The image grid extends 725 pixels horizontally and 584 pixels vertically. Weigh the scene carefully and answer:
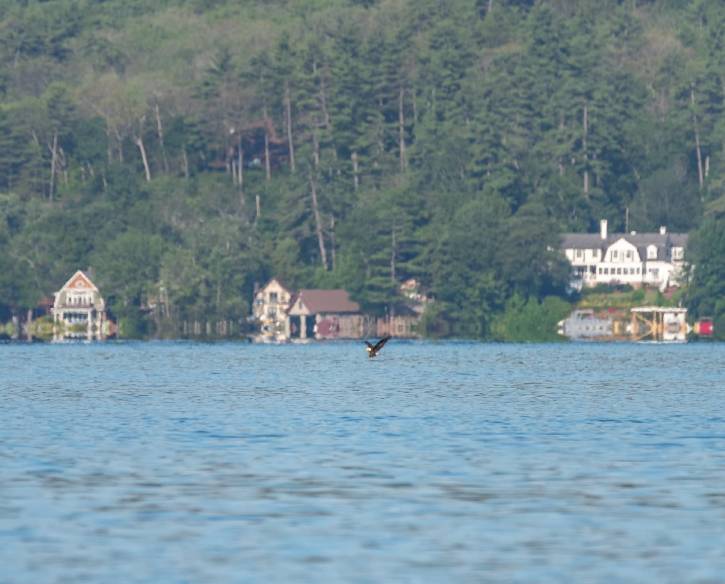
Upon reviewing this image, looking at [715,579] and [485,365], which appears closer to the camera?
[715,579]

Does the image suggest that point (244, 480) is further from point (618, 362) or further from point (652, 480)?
point (618, 362)

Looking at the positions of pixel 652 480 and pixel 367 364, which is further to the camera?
pixel 367 364

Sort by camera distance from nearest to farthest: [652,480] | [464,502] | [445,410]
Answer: [464,502] → [652,480] → [445,410]

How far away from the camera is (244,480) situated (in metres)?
40.2

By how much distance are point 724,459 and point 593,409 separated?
61.4 feet

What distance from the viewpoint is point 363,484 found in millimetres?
39531

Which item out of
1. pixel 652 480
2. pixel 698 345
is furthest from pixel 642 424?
pixel 698 345

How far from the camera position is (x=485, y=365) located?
A: 358 feet

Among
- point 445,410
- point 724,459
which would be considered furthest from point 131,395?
point 724,459

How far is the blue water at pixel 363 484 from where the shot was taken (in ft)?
98.0

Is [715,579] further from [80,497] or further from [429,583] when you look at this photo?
[80,497]

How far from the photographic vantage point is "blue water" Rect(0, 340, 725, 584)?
29875mm

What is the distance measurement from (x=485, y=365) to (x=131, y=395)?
3915 centimetres

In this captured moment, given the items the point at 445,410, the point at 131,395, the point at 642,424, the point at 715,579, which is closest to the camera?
the point at 715,579
